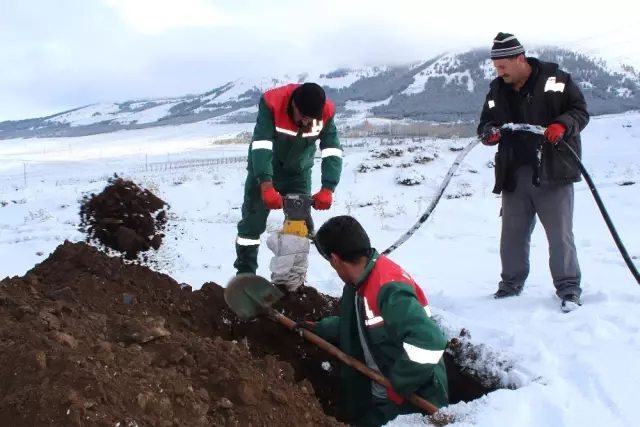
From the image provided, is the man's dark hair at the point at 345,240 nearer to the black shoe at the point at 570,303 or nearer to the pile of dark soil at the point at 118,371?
the pile of dark soil at the point at 118,371

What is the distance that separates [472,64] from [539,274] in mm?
82555

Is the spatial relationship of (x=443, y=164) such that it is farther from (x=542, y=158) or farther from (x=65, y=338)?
(x=65, y=338)

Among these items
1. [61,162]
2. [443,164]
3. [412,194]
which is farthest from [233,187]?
[61,162]

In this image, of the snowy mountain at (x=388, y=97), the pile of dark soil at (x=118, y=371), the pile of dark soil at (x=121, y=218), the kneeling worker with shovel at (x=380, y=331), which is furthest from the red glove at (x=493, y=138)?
the snowy mountain at (x=388, y=97)

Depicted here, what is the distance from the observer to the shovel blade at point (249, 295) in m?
3.74

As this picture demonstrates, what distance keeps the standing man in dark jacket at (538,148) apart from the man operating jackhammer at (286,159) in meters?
1.18

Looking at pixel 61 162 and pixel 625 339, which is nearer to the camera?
pixel 625 339

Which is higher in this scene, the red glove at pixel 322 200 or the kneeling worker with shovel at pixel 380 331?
the red glove at pixel 322 200

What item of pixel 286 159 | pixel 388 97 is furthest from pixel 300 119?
pixel 388 97

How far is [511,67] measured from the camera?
387 centimetres

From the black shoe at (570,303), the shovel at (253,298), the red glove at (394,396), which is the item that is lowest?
the red glove at (394,396)

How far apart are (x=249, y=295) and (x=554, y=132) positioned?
2291 millimetres

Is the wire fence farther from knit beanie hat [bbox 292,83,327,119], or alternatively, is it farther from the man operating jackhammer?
knit beanie hat [bbox 292,83,327,119]

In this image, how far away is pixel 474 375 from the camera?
3.47 metres
